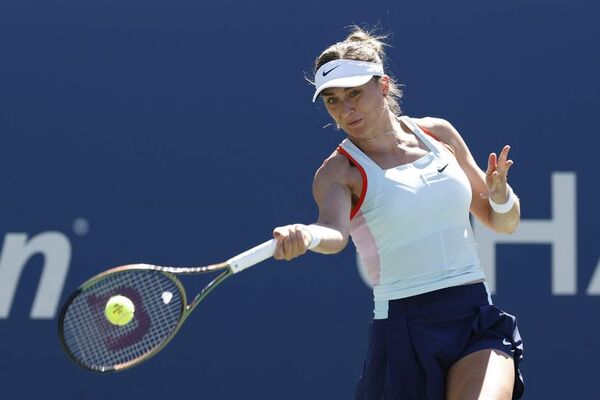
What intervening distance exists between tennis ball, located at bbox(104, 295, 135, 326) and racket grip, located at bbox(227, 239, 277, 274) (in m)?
0.32

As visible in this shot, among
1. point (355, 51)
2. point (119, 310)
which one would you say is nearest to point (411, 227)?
point (355, 51)

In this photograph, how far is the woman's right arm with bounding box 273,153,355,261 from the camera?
9.09ft

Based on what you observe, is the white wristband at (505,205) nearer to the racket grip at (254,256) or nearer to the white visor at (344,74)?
the white visor at (344,74)

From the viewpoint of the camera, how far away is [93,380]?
186 inches

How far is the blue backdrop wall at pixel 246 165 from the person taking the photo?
4.73 metres

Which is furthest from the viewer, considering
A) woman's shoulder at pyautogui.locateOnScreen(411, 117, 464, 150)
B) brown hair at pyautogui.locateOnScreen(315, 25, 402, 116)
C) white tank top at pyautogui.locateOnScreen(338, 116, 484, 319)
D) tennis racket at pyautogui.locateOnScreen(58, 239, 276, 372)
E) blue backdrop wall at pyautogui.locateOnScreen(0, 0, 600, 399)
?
blue backdrop wall at pyautogui.locateOnScreen(0, 0, 600, 399)

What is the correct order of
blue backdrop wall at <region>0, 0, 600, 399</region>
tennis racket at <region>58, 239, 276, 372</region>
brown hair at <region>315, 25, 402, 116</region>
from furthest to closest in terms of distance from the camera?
blue backdrop wall at <region>0, 0, 600, 399</region>, brown hair at <region>315, 25, 402, 116</region>, tennis racket at <region>58, 239, 276, 372</region>

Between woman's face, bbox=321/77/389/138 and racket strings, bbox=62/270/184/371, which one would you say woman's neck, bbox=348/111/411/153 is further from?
racket strings, bbox=62/270/184/371

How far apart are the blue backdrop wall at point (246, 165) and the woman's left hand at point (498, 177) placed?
1475 millimetres

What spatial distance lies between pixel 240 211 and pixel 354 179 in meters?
1.65

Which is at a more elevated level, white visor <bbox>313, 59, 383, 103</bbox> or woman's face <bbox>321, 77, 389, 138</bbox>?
white visor <bbox>313, 59, 383, 103</bbox>

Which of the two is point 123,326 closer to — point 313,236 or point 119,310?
point 119,310

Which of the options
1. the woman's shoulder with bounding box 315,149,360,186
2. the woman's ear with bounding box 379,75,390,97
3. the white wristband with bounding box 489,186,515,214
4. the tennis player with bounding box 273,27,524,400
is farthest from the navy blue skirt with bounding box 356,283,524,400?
the woman's ear with bounding box 379,75,390,97

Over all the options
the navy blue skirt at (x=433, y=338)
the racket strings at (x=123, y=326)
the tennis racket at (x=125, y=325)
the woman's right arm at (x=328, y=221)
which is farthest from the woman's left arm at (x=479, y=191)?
the racket strings at (x=123, y=326)
